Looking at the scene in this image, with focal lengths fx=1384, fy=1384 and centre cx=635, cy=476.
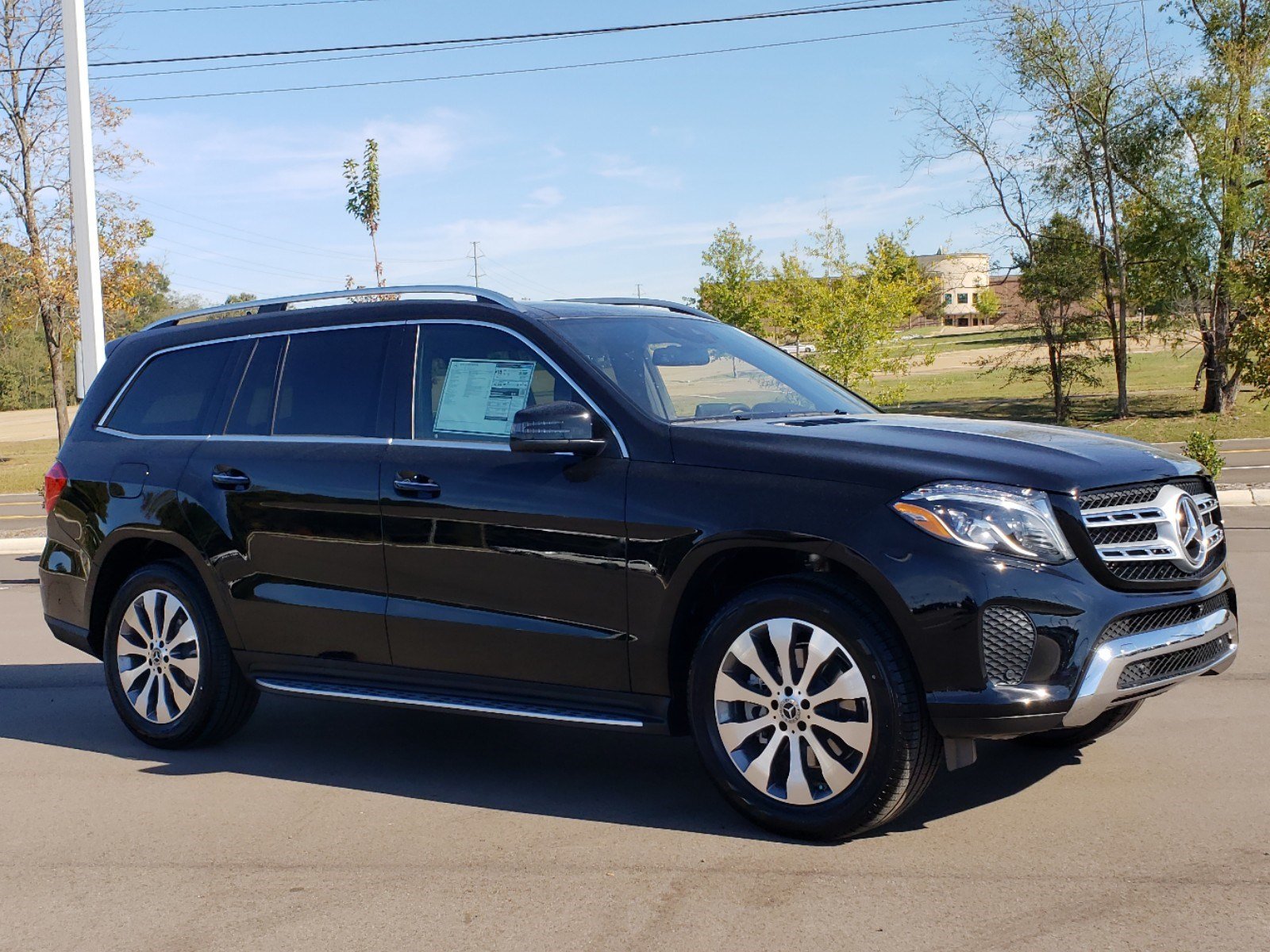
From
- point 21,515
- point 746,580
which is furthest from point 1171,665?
point 21,515

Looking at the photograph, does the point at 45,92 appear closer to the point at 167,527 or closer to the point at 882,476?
the point at 167,527

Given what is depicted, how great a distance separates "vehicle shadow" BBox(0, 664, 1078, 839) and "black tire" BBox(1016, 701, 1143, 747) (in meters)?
0.05

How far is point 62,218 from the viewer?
33.9m

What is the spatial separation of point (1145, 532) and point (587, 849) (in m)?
2.11

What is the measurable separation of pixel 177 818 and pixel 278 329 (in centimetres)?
217

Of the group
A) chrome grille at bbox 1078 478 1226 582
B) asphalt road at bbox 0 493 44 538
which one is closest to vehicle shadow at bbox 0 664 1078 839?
chrome grille at bbox 1078 478 1226 582

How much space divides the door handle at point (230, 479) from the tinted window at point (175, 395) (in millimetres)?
325

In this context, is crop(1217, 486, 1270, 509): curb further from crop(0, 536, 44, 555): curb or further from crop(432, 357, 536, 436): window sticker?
crop(0, 536, 44, 555): curb

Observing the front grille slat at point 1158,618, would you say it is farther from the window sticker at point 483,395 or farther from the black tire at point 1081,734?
the window sticker at point 483,395

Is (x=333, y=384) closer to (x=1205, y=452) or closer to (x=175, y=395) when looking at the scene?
(x=175, y=395)

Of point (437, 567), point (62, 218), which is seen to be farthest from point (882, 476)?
point (62, 218)

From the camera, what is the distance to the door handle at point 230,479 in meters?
5.94

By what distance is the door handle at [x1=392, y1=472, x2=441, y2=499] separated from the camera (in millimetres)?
5336

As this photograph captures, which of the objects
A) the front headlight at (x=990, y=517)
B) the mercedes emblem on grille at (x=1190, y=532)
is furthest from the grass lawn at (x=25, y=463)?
the mercedes emblem on grille at (x=1190, y=532)
